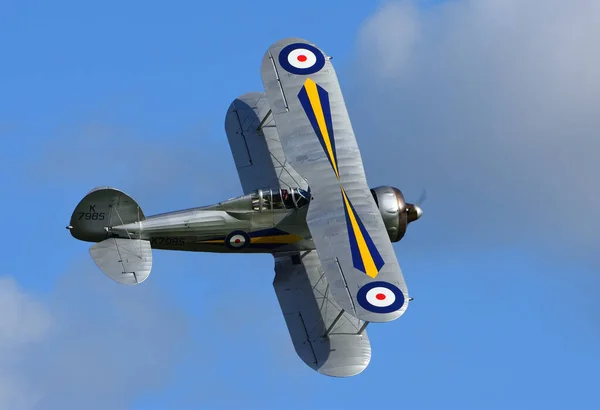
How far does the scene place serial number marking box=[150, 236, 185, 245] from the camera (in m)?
35.6

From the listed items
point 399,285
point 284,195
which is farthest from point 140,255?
point 399,285

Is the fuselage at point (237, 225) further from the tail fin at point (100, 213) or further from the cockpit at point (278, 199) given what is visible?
the tail fin at point (100, 213)

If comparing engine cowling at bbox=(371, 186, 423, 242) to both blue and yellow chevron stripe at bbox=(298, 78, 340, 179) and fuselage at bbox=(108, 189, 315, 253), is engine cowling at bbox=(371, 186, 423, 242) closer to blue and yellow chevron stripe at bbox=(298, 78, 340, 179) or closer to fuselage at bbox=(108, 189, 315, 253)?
blue and yellow chevron stripe at bbox=(298, 78, 340, 179)

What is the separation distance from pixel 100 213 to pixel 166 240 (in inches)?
62.9

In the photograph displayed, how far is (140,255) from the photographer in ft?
115

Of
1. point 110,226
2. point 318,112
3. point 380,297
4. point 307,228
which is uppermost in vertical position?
point 318,112

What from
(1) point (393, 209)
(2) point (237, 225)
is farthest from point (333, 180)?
(2) point (237, 225)

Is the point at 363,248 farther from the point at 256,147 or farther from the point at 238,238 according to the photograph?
the point at 256,147

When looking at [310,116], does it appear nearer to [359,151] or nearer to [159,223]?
[359,151]

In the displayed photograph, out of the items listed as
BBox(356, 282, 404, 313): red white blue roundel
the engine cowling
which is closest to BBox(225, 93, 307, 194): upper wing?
the engine cowling

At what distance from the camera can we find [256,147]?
38.6m

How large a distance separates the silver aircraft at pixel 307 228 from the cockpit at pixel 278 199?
0.02 meters

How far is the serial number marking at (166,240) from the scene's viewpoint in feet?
117

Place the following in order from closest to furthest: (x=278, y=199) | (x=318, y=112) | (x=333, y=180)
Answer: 1. (x=333, y=180)
2. (x=278, y=199)
3. (x=318, y=112)
